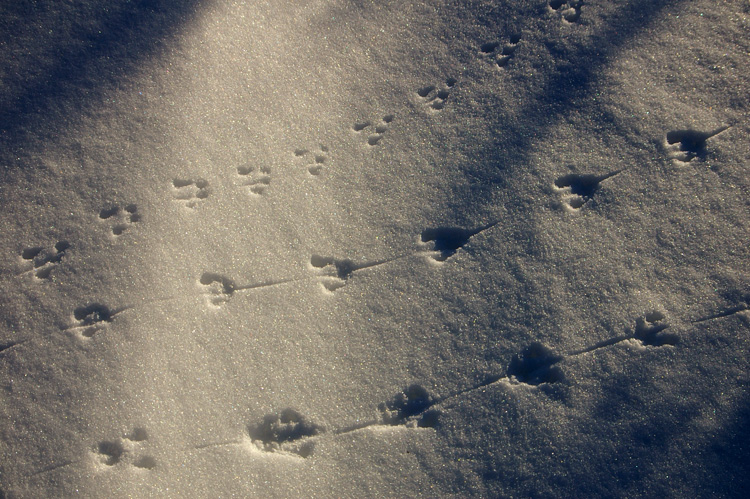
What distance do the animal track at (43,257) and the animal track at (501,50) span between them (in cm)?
182

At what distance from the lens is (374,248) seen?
1584 millimetres

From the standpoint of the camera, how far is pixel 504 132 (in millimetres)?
1657

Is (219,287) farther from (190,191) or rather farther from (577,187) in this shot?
(577,187)

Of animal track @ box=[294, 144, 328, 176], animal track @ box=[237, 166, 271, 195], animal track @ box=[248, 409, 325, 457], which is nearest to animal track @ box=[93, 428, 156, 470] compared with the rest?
animal track @ box=[248, 409, 325, 457]

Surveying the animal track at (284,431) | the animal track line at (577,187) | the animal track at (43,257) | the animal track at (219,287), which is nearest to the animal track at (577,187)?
the animal track line at (577,187)

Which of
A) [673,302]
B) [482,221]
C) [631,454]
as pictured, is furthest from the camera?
[482,221]

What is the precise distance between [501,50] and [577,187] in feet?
2.12

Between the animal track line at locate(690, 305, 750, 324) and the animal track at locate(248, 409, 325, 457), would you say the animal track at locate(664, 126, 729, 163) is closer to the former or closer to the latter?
the animal track line at locate(690, 305, 750, 324)

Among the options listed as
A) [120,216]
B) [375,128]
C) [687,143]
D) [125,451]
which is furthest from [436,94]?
[125,451]

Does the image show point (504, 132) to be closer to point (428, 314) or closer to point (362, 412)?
point (428, 314)

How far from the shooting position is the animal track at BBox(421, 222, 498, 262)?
1.56 m

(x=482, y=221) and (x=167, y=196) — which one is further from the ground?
(x=167, y=196)

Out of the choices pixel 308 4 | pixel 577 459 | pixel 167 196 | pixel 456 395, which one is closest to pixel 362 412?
pixel 456 395

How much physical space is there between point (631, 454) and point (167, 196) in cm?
186
